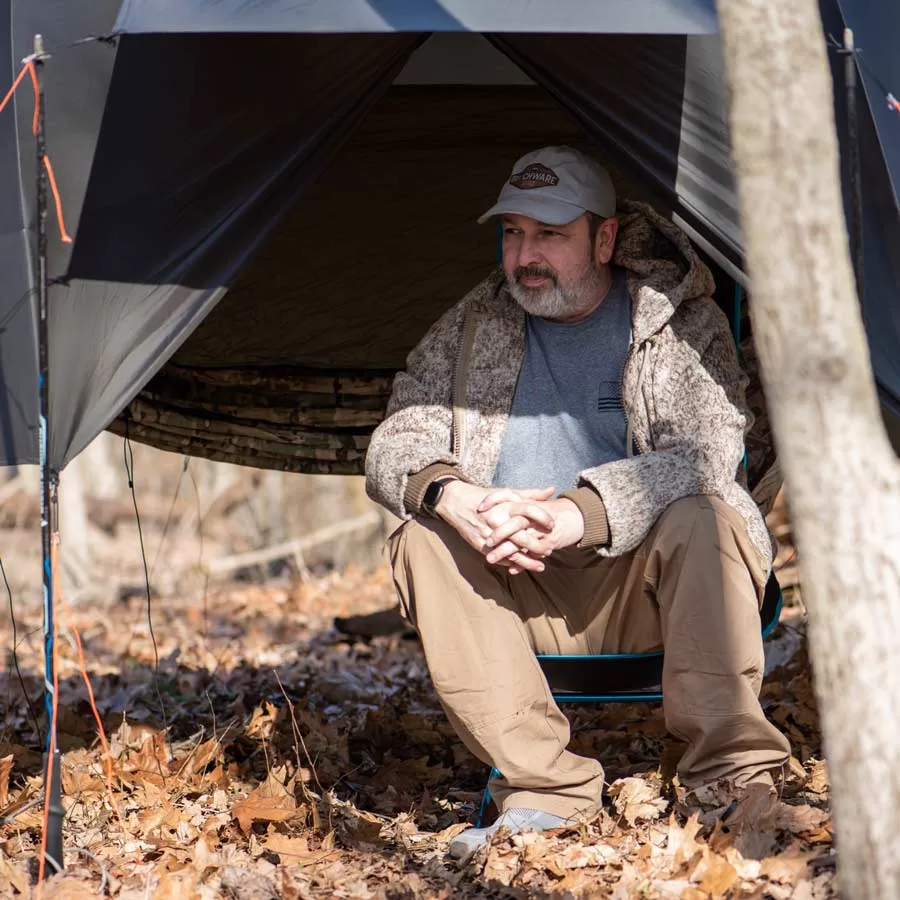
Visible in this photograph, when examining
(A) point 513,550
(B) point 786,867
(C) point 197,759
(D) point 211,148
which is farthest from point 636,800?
(D) point 211,148

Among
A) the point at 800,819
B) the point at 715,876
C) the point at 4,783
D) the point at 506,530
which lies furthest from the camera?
the point at 4,783

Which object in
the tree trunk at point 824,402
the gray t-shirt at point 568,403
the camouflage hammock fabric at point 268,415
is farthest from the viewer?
the camouflage hammock fabric at point 268,415

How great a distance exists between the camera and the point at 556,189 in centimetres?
355

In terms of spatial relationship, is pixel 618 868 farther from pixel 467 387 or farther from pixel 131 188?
pixel 131 188

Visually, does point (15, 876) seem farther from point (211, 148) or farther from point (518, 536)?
point (211, 148)

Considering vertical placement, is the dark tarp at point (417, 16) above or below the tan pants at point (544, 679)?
above

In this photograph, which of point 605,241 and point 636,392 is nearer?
point 636,392

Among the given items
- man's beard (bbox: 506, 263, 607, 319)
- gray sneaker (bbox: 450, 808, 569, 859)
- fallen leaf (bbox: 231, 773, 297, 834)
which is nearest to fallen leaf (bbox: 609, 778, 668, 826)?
gray sneaker (bbox: 450, 808, 569, 859)

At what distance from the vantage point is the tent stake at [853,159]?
285 centimetres

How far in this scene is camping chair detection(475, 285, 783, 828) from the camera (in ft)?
10.7

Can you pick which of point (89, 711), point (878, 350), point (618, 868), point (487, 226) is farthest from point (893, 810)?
point (89, 711)

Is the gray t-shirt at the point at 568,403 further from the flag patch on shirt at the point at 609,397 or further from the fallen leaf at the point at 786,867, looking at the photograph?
the fallen leaf at the point at 786,867

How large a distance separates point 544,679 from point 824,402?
4.65 feet

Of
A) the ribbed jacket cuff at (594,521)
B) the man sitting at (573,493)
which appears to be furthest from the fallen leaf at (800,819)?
the ribbed jacket cuff at (594,521)
